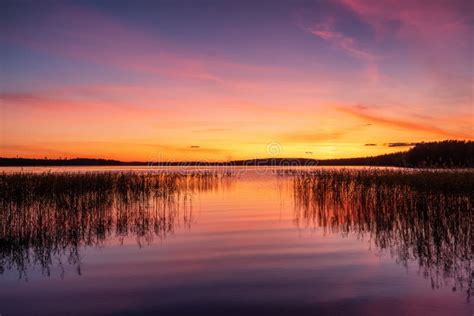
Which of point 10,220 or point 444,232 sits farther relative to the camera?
point 10,220

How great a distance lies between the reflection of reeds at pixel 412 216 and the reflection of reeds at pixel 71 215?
5355 mm

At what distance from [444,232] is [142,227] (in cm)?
860

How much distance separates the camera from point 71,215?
13.4 meters

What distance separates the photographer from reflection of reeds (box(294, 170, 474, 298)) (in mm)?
7852

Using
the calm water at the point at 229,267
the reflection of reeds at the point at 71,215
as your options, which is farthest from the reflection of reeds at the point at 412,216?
the reflection of reeds at the point at 71,215

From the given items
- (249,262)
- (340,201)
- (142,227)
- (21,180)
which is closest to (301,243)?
(249,262)

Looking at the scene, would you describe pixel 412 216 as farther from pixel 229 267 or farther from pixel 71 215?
pixel 71 215

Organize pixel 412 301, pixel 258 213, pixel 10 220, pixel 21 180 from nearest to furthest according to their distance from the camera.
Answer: pixel 412 301 < pixel 10 220 < pixel 258 213 < pixel 21 180

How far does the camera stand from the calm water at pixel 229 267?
569 centimetres

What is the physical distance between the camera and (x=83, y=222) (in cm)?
1230

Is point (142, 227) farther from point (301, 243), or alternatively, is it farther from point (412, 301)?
point (412, 301)

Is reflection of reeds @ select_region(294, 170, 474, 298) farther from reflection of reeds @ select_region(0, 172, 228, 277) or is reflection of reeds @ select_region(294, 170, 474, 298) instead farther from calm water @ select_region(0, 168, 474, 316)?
reflection of reeds @ select_region(0, 172, 228, 277)

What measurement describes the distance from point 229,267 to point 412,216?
7545 millimetres

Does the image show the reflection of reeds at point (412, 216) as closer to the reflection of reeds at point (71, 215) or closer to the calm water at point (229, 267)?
the calm water at point (229, 267)
